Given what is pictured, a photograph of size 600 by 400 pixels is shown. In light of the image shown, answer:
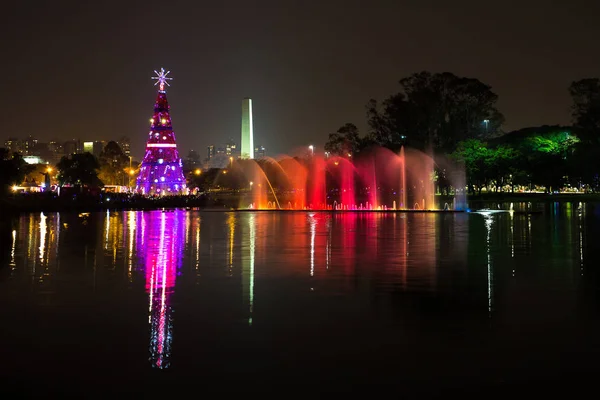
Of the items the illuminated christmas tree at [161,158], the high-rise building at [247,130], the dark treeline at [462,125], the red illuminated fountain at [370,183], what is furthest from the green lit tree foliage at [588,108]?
the high-rise building at [247,130]

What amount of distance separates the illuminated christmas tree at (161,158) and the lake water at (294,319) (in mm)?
69056

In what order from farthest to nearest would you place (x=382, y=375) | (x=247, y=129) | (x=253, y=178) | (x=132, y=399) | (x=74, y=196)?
(x=247, y=129) < (x=253, y=178) < (x=74, y=196) < (x=382, y=375) < (x=132, y=399)

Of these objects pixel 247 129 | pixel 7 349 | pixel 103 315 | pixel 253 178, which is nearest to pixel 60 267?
pixel 103 315

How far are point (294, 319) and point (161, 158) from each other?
82741mm

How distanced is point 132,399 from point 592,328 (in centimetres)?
698

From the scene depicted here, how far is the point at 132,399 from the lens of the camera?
7297mm

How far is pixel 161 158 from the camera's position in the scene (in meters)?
91.6

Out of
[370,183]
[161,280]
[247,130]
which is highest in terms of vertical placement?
[247,130]

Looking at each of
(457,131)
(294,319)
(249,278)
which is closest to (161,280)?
(249,278)

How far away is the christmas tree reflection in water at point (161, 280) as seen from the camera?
9.40 meters

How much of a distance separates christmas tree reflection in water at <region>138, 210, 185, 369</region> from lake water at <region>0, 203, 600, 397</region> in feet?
0.15

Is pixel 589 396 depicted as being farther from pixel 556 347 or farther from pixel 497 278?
pixel 497 278

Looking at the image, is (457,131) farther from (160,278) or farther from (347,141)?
(160,278)

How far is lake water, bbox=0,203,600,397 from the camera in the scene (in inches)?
320
